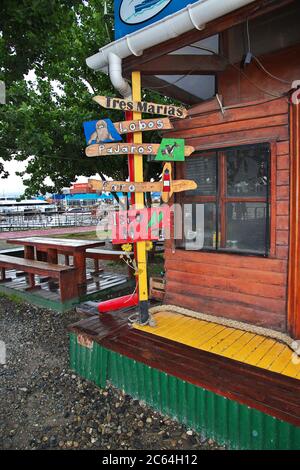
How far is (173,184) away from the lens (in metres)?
3.67

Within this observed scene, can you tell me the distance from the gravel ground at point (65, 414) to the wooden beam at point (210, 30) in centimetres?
395

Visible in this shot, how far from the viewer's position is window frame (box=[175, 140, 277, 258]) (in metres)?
3.63

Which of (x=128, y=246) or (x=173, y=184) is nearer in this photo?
(x=173, y=184)

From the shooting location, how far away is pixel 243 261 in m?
3.91

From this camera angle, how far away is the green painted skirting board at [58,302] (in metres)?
6.35

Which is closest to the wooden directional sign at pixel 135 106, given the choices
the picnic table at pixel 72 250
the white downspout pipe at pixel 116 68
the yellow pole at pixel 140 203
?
the yellow pole at pixel 140 203

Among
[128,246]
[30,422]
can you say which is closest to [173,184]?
[128,246]

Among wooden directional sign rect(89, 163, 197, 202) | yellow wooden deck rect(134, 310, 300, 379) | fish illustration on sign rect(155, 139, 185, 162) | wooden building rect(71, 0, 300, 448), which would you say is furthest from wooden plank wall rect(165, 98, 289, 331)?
wooden directional sign rect(89, 163, 197, 202)

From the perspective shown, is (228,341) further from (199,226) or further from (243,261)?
(199,226)

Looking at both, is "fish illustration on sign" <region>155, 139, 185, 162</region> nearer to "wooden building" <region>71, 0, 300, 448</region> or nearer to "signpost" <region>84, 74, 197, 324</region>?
"signpost" <region>84, 74, 197, 324</region>

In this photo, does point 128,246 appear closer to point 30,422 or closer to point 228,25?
point 30,422

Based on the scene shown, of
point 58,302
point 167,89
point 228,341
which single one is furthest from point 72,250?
point 228,341

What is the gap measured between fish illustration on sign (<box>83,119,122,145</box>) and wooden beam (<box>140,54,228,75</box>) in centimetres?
89

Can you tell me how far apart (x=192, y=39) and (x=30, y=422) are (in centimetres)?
447
